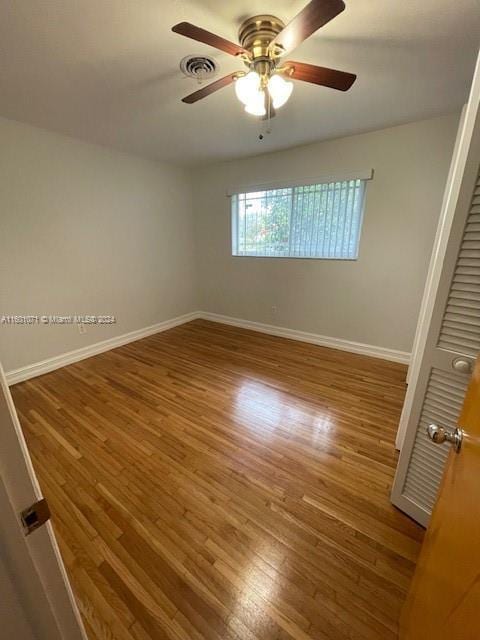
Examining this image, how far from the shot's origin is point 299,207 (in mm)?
3123

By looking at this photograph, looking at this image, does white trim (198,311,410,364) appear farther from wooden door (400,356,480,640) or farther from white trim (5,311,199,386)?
wooden door (400,356,480,640)

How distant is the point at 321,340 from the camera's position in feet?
11.0

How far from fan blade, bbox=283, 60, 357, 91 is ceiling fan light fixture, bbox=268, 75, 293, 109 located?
5 cm

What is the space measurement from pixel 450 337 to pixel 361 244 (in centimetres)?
209

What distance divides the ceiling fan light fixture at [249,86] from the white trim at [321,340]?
103 inches

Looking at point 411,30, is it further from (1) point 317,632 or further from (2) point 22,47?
(1) point 317,632

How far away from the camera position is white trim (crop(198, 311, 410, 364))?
9.50ft

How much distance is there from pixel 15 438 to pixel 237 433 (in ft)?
5.28

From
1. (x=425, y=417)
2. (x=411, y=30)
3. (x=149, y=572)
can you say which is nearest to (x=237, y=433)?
(x=149, y=572)

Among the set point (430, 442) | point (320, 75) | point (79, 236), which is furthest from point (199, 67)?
point (430, 442)

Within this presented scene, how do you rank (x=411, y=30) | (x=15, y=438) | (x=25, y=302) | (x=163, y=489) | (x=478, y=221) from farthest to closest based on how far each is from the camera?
(x=25, y=302)
(x=163, y=489)
(x=411, y=30)
(x=478, y=221)
(x=15, y=438)

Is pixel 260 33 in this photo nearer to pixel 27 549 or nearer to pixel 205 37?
pixel 205 37

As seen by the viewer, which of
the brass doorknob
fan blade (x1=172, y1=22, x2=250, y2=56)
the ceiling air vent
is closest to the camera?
the brass doorknob

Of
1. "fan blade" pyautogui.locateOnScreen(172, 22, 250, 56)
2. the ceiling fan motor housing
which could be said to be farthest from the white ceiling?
"fan blade" pyautogui.locateOnScreen(172, 22, 250, 56)
